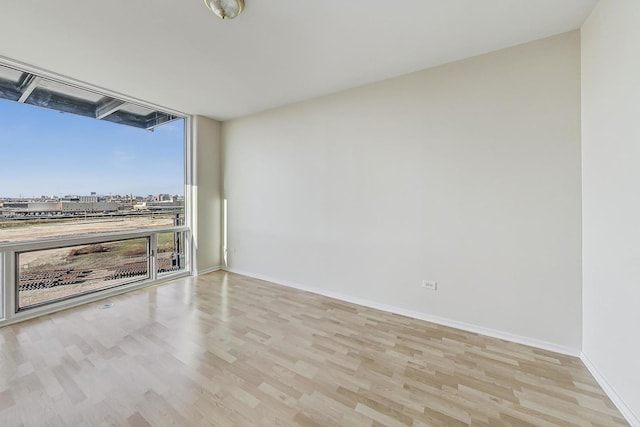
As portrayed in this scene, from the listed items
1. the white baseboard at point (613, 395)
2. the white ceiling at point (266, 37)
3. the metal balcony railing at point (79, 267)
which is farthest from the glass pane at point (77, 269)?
the white baseboard at point (613, 395)

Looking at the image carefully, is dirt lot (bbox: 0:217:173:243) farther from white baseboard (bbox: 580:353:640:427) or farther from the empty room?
white baseboard (bbox: 580:353:640:427)

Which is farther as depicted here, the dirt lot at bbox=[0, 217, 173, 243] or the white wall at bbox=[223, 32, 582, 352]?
the dirt lot at bbox=[0, 217, 173, 243]

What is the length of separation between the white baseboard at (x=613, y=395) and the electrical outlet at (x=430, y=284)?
121cm

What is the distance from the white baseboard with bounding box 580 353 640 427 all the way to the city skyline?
17.9 ft

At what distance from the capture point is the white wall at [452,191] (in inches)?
83.9

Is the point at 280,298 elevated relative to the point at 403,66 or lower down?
lower down

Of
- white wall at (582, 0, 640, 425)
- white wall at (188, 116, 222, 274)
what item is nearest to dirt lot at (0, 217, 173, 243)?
white wall at (188, 116, 222, 274)

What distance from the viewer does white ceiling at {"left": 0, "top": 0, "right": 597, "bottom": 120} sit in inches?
73.0

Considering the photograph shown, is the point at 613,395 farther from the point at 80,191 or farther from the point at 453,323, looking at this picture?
the point at 80,191

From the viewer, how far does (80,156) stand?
126 inches

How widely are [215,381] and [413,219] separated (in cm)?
242

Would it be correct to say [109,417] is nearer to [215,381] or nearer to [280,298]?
[215,381]

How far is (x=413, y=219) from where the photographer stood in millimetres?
2785

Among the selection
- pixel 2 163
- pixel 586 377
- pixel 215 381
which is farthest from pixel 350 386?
pixel 2 163
